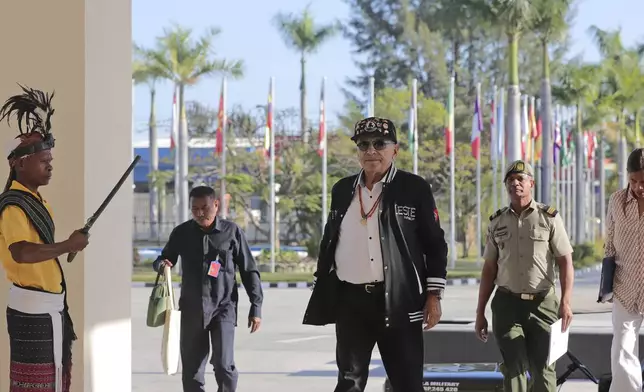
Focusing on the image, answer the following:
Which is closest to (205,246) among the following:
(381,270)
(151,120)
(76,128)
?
(76,128)

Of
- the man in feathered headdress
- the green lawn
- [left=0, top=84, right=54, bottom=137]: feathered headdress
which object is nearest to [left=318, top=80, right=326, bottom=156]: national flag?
the green lawn

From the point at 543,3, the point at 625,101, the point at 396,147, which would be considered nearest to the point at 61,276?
the point at 396,147

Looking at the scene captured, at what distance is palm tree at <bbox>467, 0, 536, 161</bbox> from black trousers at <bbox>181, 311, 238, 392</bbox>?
26454mm

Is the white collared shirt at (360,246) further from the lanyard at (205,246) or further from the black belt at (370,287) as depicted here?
the lanyard at (205,246)

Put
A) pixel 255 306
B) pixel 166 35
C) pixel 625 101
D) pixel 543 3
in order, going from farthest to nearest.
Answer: pixel 625 101
pixel 166 35
pixel 543 3
pixel 255 306

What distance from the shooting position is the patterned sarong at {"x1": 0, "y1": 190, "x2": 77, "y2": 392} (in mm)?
5367

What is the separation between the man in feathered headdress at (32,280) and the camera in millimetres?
5332

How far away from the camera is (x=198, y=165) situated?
45.6 metres

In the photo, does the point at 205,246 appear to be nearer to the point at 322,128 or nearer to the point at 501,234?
the point at 501,234

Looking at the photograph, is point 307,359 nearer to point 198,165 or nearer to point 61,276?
point 61,276

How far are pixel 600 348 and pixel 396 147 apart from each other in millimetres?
3700

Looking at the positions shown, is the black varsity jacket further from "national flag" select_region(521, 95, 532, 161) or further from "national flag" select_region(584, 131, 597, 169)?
"national flag" select_region(584, 131, 597, 169)

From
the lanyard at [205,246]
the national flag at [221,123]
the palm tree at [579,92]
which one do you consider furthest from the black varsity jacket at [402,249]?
the palm tree at [579,92]

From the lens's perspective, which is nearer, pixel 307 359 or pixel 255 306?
pixel 255 306
